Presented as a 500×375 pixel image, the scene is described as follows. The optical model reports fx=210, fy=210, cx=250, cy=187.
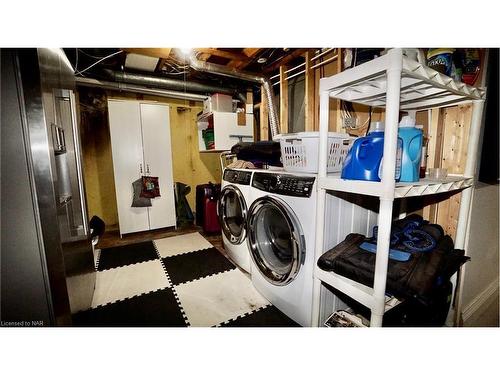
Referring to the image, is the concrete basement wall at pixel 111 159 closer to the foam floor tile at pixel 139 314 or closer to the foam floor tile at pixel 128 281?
the foam floor tile at pixel 128 281

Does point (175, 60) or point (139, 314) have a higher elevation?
point (175, 60)

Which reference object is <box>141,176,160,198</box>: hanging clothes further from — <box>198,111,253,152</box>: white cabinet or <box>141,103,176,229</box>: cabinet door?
<box>198,111,253,152</box>: white cabinet

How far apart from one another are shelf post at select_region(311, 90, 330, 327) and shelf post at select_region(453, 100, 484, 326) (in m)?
0.90

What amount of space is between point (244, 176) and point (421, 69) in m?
1.48

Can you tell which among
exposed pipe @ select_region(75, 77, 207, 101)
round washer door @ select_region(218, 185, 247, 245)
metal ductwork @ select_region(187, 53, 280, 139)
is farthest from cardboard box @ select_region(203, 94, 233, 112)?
round washer door @ select_region(218, 185, 247, 245)

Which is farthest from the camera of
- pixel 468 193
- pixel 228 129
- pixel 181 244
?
pixel 228 129

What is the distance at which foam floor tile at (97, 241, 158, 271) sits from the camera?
8.17 ft

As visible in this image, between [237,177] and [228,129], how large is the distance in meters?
1.50

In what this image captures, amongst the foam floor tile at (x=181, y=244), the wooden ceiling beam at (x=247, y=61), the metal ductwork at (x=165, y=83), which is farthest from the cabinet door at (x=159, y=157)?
the wooden ceiling beam at (x=247, y=61)

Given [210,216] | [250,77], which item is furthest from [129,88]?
[210,216]

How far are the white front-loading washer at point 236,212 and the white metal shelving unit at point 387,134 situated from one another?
3.15ft

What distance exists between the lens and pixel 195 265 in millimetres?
2424

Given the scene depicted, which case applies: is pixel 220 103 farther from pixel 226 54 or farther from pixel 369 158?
pixel 369 158
